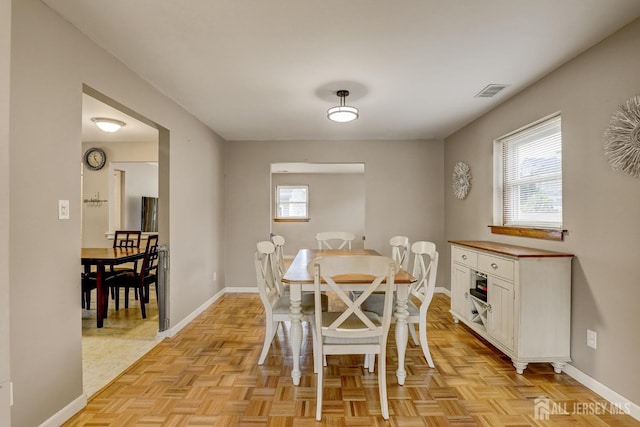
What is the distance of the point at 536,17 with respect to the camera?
74.7 inches

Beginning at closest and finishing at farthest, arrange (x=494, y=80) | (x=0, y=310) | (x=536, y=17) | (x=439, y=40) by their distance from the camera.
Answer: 1. (x=0, y=310)
2. (x=536, y=17)
3. (x=439, y=40)
4. (x=494, y=80)

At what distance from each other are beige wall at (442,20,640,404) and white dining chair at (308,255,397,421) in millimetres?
1453

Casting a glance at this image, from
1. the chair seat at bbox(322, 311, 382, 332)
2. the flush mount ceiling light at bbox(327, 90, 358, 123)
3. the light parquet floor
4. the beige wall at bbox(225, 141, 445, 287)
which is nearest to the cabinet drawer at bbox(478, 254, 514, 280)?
the light parquet floor

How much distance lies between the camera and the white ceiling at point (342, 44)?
1.83 metres

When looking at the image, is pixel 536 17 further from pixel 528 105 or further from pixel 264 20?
pixel 264 20

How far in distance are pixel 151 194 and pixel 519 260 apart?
23.5ft

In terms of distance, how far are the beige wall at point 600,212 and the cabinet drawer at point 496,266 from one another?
39 cm

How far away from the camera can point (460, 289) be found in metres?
3.44

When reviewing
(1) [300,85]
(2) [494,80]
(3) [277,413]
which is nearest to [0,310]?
(3) [277,413]

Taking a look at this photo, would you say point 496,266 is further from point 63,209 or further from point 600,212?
point 63,209

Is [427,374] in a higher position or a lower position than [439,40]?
lower

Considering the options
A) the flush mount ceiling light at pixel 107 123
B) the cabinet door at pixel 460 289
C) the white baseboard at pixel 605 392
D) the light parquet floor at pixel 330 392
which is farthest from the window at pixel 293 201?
the white baseboard at pixel 605 392

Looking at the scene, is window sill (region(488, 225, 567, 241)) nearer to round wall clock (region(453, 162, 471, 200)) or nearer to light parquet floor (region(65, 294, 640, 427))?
round wall clock (region(453, 162, 471, 200))

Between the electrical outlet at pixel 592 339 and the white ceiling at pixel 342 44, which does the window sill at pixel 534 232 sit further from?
the white ceiling at pixel 342 44
